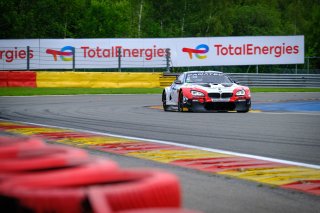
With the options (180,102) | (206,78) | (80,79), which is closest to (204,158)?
(180,102)

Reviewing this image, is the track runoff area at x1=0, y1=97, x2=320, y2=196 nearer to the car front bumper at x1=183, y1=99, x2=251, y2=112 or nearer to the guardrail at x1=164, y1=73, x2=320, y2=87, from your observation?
the car front bumper at x1=183, y1=99, x2=251, y2=112

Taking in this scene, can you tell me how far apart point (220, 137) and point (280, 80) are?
2861 cm

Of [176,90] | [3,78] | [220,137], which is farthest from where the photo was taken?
[3,78]

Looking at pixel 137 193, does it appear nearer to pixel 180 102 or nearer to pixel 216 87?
pixel 216 87

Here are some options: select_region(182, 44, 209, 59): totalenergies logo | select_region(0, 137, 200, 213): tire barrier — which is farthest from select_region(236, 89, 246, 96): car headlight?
select_region(182, 44, 209, 59): totalenergies logo

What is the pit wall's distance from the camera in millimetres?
31375

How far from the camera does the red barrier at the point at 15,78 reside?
102 ft

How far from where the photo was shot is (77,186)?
7.17ft

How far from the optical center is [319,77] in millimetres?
39562

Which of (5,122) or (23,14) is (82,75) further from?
(23,14)

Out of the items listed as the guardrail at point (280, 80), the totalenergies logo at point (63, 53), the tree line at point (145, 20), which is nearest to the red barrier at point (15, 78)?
the totalenergies logo at point (63, 53)

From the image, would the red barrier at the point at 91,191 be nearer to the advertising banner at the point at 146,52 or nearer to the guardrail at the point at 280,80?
the advertising banner at the point at 146,52

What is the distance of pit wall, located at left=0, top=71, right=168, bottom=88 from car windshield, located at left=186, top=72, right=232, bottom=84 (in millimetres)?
13667

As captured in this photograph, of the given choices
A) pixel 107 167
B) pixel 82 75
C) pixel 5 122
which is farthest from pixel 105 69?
pixel 107 167
